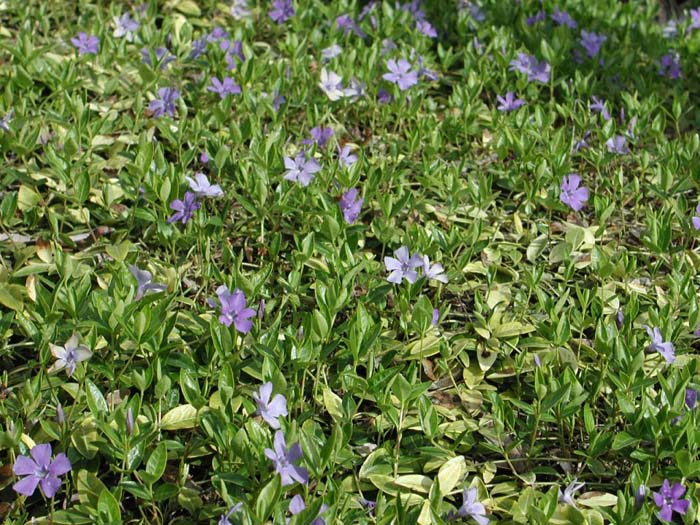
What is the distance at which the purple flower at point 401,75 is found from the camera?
11.4ft

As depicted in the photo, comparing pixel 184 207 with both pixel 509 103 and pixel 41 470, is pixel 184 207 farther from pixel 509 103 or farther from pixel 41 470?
pixel 509 103

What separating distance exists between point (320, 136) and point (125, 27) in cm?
112

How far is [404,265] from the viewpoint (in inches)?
101

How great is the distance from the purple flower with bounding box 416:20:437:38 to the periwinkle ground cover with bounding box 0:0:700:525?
0.08 m

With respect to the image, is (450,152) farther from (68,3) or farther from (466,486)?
(68,3)

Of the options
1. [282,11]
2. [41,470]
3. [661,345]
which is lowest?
[41,470]

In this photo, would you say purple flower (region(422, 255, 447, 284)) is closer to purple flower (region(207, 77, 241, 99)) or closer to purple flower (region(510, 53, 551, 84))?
purple flower (region(207, 77, 241, 99))

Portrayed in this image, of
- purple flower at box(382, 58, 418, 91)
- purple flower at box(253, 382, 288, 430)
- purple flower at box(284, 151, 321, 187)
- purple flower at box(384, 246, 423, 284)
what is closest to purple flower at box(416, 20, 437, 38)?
purple flower at box(382, 58, 418, 91)

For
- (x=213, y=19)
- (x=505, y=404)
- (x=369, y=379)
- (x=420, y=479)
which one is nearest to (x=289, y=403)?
(x=369, y=379)

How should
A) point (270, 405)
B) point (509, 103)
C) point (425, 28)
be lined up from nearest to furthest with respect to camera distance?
point (270, 405) → point (509, 103) → point (425, 28)

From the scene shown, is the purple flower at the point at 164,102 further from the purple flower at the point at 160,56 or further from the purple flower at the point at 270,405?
the purple flower at the point at 270,405

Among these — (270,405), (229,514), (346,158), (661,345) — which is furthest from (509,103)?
(229,514)

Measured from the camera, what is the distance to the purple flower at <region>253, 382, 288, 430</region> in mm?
2082

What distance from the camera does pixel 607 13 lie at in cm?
452
